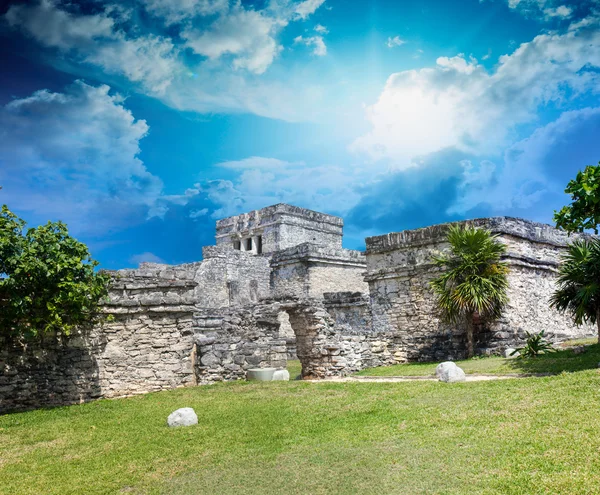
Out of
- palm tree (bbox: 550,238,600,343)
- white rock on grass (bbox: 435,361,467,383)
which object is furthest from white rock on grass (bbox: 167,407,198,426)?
palm tree (bbox: 550,238,600,343)

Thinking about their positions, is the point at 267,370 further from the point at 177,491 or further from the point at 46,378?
the point at 177,491

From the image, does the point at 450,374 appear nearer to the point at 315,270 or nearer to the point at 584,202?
the point at 584,202

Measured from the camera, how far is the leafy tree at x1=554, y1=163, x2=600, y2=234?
826 centimetres

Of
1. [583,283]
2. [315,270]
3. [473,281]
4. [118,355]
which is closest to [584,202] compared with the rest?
[583,283]

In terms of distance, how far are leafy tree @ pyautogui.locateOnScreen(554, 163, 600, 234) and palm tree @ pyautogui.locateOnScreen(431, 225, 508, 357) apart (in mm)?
4528

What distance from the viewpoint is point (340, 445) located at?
6.20 metres

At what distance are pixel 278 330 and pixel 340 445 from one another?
730 cm

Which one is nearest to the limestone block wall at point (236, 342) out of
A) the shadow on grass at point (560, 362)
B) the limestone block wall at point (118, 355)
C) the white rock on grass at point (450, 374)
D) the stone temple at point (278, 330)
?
the stone temple at point (278, 330)

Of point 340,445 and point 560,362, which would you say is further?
point 560,362

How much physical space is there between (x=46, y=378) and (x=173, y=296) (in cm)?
291

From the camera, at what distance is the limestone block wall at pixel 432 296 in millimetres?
14078

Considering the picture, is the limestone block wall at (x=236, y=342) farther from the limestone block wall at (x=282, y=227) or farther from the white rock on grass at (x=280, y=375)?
the limestone block wall at (x=282, y=227)

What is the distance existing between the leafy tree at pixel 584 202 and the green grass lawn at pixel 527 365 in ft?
7.81

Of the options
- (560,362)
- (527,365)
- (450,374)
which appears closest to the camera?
(450,374)
